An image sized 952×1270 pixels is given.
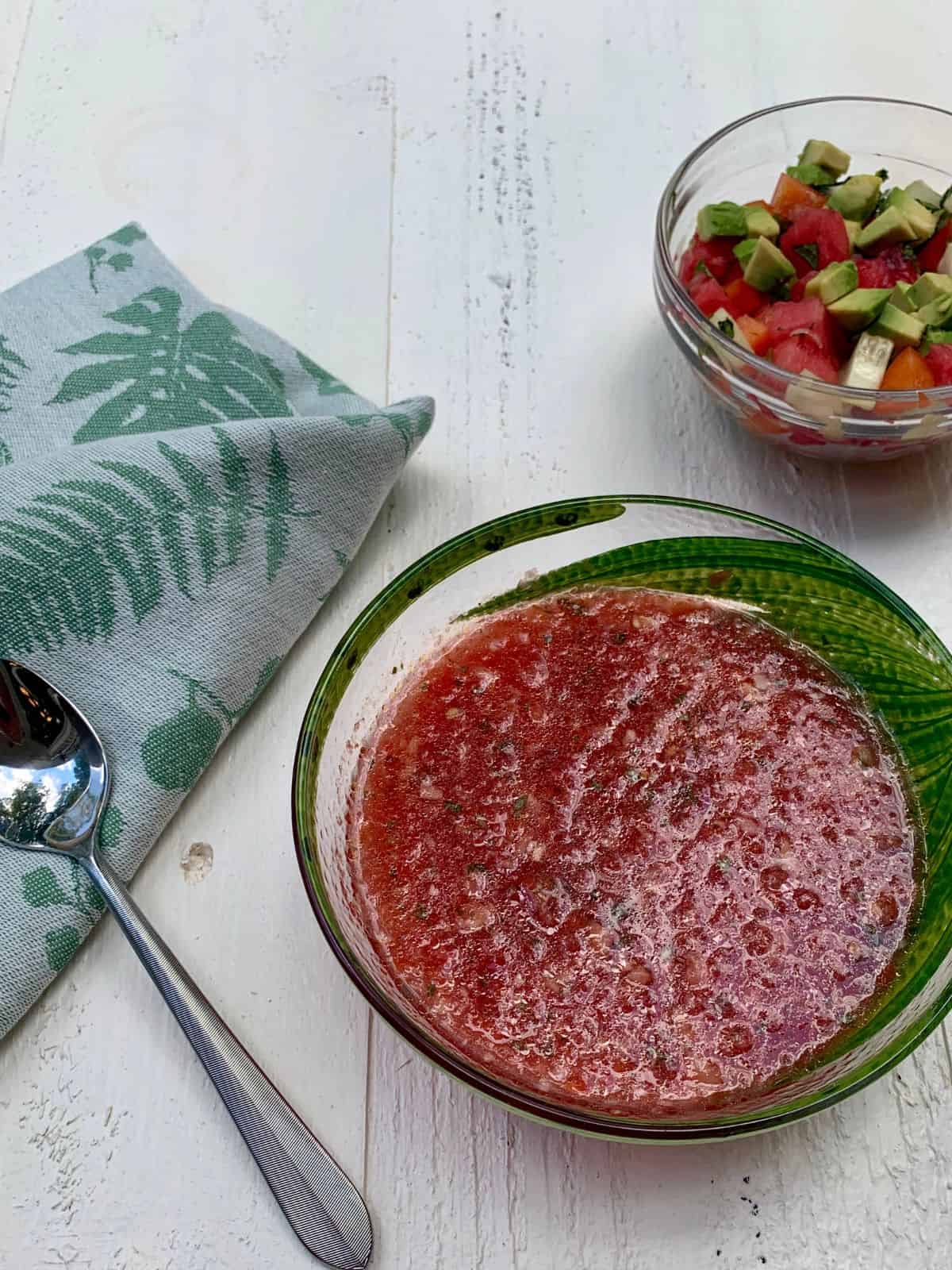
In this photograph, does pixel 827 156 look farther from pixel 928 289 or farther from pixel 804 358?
pixel 804 358

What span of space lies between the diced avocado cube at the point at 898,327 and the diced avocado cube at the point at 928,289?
58 mm

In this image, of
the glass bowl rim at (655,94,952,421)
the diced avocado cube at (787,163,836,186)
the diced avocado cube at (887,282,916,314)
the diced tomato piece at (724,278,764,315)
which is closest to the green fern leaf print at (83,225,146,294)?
the glass bowl rim at (655,94,952,421)

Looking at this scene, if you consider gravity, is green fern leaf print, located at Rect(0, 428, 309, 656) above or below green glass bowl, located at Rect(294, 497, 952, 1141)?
above

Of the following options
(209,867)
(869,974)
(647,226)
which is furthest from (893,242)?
(209,867)

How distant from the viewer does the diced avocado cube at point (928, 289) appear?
1654mm

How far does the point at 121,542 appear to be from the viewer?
1488 millimetres

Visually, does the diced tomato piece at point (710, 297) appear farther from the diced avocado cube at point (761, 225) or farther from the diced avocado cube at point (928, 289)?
the diced avocado cube at point (928, 289)

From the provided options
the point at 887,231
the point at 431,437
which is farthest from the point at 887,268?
the point at 431,437

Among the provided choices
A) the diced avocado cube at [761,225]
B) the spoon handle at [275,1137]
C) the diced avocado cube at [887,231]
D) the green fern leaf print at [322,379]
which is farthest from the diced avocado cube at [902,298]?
the spoon handle at [275,1137]

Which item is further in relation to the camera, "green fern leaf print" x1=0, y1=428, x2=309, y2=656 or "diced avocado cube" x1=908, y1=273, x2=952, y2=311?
"diced avocado cube" x1=908, y1=273, x2=952, y2=311

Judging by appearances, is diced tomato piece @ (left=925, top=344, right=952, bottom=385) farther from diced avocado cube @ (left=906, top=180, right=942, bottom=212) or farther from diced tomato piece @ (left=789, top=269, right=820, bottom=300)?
diced avocado cube @ (left=906, top=180, right=942, bottom=212)

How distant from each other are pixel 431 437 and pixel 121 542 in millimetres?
549

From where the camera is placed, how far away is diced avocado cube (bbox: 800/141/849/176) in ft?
5.98

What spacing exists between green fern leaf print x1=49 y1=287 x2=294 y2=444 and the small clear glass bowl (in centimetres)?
63
